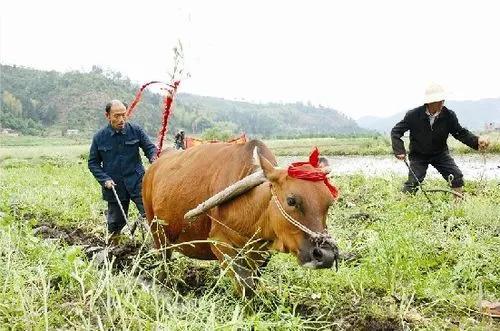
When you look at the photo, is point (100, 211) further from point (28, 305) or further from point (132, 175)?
point (28, 305)

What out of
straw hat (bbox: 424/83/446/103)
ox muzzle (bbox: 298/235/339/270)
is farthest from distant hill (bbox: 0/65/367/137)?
ox muzzle (bbox: 298/235/339/270)

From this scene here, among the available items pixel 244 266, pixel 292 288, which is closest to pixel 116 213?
pixel 244 266

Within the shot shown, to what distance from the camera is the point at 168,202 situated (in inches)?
192

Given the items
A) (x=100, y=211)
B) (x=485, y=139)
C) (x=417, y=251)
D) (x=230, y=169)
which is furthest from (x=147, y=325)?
(x=100, y=211)

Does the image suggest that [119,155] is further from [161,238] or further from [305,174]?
[305,174]

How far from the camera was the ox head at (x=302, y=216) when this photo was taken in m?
3.38

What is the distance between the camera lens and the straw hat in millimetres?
7488

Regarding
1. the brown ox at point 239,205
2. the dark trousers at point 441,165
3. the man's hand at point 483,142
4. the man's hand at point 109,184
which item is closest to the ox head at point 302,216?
the brown ox at point 239,205

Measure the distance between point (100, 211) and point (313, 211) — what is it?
633 centimetres

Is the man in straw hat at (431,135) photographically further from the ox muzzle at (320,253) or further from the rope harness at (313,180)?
the ox muzzle at (320,253)

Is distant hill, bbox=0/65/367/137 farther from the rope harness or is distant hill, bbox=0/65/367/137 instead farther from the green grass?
the rope harness

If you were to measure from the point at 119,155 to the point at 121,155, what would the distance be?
0.07 feet

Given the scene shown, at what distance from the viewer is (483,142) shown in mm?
7227

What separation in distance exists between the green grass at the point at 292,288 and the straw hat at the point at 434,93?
1.47 m
